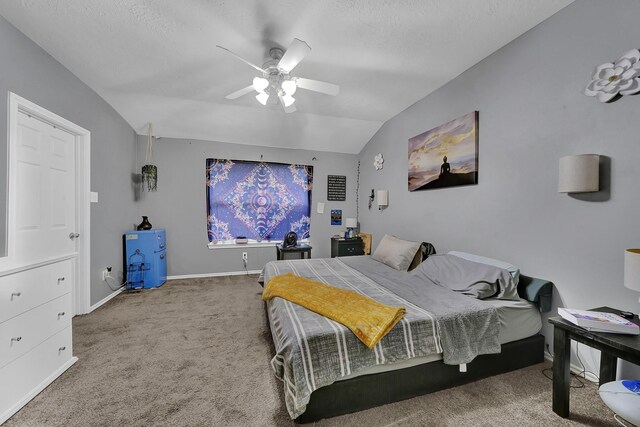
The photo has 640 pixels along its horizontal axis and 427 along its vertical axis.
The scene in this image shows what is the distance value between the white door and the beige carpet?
0.88 metres

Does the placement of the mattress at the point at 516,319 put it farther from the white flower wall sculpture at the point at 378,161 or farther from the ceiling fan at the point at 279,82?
the white flower wall sculpture at the point at 378,161

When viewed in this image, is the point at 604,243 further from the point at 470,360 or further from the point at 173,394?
the point at 173,394

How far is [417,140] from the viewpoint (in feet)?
10.4

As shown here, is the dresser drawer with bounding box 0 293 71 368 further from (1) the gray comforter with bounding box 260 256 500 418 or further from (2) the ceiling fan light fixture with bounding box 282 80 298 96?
(2) the ceiling fan light fixture with bounding box 282 80 298 96

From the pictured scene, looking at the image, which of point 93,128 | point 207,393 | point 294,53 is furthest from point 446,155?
point 93,128

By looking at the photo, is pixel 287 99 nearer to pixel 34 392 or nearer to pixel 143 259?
pixel 34 392

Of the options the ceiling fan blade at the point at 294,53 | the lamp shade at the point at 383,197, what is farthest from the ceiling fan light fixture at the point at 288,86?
the lamp shade at the point at 383,197

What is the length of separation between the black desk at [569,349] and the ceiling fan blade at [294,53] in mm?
2350

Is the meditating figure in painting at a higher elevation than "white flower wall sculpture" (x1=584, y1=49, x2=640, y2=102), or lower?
lower

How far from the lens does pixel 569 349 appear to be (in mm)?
1396

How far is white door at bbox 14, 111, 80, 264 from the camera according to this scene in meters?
1.96

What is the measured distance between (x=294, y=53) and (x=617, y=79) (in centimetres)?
210

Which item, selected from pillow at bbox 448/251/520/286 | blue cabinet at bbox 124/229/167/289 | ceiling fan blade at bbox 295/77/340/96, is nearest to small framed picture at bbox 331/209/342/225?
pillow at bbox 448/251/520/286

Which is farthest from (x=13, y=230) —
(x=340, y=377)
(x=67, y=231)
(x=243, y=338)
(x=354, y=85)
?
(x=354, y=85)
